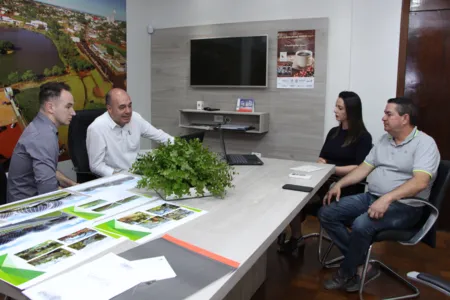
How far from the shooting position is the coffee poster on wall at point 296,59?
13.8 ft

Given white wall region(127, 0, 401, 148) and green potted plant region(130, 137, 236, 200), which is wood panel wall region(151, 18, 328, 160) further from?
green potted plant region(130, 137, 236, 200)

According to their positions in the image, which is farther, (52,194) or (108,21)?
(108,21)

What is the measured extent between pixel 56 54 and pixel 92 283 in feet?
11.1

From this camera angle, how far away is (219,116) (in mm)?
4785

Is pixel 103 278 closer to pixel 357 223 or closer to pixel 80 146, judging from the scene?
pixel 357 223

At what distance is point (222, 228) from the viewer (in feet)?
→ 4.98

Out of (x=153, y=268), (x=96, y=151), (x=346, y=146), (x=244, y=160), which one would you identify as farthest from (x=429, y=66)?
(x=153, y=268)

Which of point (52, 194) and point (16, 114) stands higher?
point (16, 114)

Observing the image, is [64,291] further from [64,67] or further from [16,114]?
[64,67]

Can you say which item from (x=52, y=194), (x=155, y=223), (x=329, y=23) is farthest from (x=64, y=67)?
(x=155, y=223)

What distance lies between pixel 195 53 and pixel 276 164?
7.90ft

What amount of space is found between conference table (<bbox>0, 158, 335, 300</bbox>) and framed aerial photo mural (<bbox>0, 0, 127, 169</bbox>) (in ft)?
6.63

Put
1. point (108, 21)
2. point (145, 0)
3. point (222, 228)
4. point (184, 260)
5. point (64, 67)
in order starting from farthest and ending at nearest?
point (145, 0)
point (108, 21)
point (64, 67)
point (222, 228)
point (184, 260)

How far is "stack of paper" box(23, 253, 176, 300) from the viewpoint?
3.33 ft
